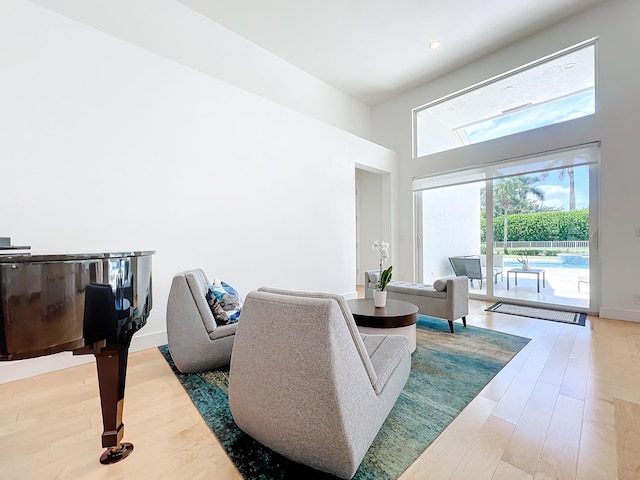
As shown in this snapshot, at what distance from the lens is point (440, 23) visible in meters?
4.10

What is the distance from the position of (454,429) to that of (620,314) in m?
3.79

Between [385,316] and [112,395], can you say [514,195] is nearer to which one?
[385,316]

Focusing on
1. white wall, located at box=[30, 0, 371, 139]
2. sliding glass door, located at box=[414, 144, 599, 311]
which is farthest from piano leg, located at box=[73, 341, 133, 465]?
sliding glass door, located at box=[414, 144, 599, 311]

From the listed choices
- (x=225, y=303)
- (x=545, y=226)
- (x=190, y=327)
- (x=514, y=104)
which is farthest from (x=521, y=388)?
(x=514, y=104)

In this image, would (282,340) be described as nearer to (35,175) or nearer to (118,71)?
(35,175)

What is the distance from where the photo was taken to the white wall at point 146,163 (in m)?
2.32

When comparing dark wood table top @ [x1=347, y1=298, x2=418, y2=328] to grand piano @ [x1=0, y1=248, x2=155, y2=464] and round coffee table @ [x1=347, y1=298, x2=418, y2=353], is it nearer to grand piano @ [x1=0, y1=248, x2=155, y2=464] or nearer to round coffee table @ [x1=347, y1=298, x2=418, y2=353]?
round coffee table @ [x1=347, y1=298, x2=418, y2=353]

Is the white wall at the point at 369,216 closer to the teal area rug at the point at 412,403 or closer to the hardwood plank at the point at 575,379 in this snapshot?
the teal area rug at the point at 412,403

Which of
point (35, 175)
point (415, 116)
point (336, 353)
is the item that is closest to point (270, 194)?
point (35, 175)

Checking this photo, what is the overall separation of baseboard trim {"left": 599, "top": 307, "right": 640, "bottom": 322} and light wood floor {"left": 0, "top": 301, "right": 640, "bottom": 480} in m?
1.63

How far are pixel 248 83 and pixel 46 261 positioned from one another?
429 centimetres

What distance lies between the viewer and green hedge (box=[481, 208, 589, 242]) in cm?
407

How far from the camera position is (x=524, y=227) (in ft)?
15.0

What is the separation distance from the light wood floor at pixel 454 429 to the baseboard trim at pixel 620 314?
1626 millimetres
